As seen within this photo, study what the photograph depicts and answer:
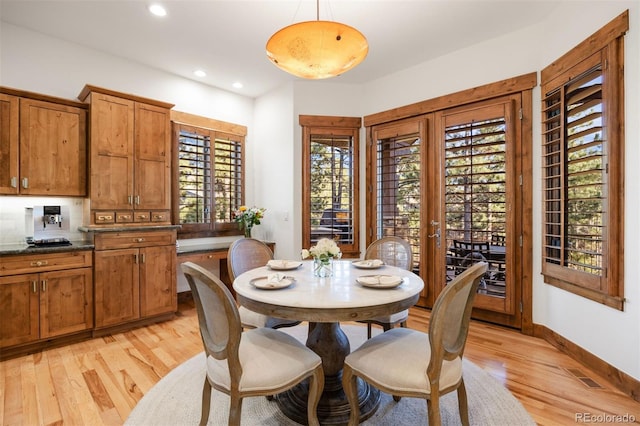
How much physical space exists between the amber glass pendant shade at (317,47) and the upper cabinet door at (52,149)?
2472 mm

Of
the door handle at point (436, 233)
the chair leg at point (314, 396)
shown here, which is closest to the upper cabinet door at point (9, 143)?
the chair leg at point (314, 396)

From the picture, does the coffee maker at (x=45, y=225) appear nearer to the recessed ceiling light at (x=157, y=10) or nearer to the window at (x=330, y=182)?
the recessed ceiling light at (x=157, y=10)

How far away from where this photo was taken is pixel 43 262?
9.26 ft

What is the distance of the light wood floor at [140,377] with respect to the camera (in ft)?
6.44

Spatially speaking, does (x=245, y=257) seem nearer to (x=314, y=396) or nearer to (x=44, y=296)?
(x=314, y=396)

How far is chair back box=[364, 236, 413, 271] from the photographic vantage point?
9.09 ft

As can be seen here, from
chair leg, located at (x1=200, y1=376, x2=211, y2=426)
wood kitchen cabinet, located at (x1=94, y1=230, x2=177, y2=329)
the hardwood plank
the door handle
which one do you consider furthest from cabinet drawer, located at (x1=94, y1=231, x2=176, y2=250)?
the door handle

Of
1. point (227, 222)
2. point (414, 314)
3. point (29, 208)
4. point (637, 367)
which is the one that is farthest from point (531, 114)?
point (29, 208)

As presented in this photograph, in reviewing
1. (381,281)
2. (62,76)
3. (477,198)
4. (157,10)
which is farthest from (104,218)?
(477,198)

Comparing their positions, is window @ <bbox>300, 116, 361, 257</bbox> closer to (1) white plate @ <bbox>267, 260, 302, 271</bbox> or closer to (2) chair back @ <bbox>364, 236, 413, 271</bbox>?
(2) chair back @ <bbox>364, 236, 413, 271</bbox>

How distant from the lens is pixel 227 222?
469 cm

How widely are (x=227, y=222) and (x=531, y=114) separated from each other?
4.00 metres

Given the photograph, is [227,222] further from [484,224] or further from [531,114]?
[531,114]

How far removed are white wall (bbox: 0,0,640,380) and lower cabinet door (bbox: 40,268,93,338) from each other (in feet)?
2.75
